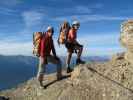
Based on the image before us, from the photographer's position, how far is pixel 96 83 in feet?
96.0

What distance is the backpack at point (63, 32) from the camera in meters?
30.3

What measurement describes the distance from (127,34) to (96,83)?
18.2ft

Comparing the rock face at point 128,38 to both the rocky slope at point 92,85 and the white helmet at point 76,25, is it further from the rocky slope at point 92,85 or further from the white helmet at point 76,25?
the white helmet at point 76,25

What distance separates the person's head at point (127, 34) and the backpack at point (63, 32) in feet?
16.8

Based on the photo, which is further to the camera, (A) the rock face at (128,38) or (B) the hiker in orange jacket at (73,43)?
(A) the rock face at (128,38)

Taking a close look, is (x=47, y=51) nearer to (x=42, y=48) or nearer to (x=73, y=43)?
(x=42, y=48)

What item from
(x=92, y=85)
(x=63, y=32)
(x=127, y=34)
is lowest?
(x=92, y=85)

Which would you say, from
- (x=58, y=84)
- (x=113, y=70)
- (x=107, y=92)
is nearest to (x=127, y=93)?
(x=107, y=92)

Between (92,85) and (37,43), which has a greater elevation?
(37,43)

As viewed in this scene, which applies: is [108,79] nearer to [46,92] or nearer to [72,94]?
[72,94]

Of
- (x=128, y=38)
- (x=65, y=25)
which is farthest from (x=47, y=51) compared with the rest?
(x=128, y=38)

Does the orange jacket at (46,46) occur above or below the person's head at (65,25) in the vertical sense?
below

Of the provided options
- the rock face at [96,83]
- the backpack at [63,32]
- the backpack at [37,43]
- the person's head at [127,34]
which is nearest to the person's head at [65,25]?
the backpack at [63,32]

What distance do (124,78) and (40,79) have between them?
694cm
